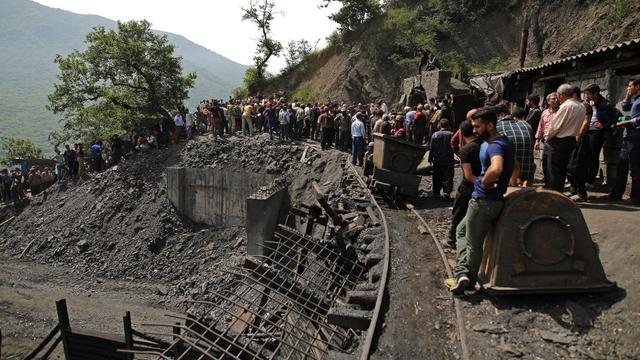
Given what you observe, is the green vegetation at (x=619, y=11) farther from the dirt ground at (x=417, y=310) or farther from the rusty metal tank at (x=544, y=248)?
the rusty metal tank at (x=544, y=248)

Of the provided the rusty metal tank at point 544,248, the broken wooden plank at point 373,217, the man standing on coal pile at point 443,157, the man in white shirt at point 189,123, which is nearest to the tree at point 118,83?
the man in white shirt at point 189,123

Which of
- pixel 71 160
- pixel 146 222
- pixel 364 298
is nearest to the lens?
pixel 364 298

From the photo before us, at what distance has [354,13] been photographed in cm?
3269

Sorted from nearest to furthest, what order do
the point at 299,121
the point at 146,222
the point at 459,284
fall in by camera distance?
the point at 459,284, the point at 146,222, the point at 299,121

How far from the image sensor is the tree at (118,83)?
866 inches

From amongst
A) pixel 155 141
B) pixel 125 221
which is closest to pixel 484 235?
pixel 125 221

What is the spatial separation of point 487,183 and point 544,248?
0.93 metres

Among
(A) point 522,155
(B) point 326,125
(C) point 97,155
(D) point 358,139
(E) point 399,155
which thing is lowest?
(C) point 97,155

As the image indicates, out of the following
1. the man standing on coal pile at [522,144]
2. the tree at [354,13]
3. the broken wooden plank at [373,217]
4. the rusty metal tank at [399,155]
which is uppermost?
the tree at [354,13]

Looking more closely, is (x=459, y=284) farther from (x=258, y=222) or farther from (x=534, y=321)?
(x=258, y=222)

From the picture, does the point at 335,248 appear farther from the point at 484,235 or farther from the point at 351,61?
the point at 351,61

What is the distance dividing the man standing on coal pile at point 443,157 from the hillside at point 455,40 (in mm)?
12549

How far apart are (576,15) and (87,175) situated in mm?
27660

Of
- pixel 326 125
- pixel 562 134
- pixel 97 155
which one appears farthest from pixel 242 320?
pixel 97 155
